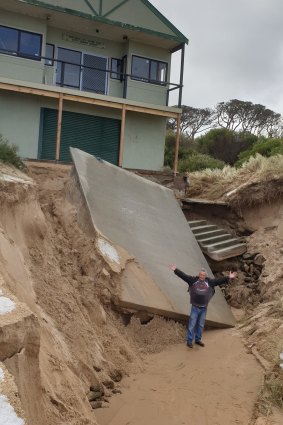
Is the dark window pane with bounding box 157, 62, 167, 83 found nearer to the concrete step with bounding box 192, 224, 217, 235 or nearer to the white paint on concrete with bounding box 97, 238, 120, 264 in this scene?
the concrete step with bounding box 192, 224, 217, 235

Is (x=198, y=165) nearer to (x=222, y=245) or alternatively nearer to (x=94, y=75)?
(x=94, y=75)

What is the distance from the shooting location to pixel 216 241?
13469mm

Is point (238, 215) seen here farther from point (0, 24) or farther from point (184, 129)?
point (184, 129)

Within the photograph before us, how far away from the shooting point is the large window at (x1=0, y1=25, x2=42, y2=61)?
57.6 feet

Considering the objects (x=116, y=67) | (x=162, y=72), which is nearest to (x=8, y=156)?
(x=116, y=67)

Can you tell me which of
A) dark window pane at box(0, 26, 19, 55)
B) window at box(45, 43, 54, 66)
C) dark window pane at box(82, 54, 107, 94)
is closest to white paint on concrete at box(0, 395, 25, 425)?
dark window pane at box(0, 26, 19, 55)

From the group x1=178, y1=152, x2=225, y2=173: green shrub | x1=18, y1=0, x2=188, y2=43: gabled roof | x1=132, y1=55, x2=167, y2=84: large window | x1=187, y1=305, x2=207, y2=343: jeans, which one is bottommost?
x1=187, y1=305, x2=207, y2=343: jeans

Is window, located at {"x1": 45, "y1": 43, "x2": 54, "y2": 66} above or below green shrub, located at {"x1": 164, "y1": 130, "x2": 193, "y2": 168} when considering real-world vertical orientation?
above

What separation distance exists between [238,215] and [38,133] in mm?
7903

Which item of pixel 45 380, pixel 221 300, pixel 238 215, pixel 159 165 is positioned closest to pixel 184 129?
pixel 159 165

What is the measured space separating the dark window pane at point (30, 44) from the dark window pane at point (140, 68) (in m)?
3.70

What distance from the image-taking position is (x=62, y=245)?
9.43 meters

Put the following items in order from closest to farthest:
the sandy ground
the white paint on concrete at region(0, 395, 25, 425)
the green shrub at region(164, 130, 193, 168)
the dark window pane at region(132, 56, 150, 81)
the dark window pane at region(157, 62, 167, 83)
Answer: the white paint on concrete at region(0, 395, 25, 425) → the sandy ground → the dark window pane at region(132, 56, 150, 81) → the dark window pane at region(157, 62, 167, 83) → the green shrub at region(164, 130, 193, 168)

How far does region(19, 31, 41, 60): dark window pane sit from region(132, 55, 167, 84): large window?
144 inches
